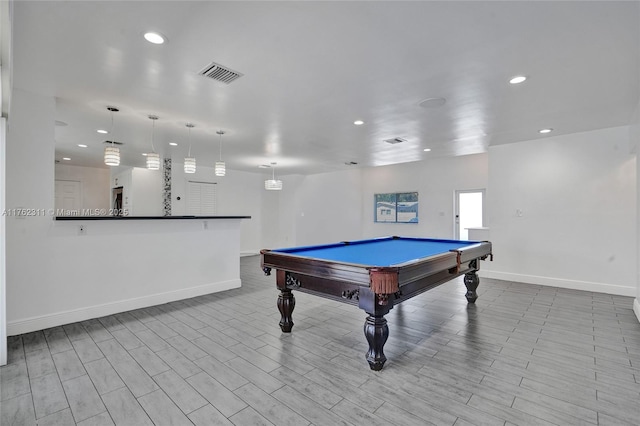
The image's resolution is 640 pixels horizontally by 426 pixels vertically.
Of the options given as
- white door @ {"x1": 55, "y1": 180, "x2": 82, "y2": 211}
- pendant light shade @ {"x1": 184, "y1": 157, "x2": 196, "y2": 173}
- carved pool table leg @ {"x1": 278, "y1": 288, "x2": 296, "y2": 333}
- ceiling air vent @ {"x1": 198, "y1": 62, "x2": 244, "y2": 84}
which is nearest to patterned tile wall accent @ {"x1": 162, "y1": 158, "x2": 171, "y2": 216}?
white door @ {"x1": 55, "y1": 180, "x2": 82, "y2": 211}

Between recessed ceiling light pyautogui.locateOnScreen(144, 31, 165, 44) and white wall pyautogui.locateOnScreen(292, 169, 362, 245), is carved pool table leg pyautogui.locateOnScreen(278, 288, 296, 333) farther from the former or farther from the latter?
white wall pyautogui.locateOnScreen(292, 169, 362, 245)

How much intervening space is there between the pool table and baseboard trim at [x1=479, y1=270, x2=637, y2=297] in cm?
235

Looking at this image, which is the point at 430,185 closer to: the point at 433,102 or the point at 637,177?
the point at 637,177

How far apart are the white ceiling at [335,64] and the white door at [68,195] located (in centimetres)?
434

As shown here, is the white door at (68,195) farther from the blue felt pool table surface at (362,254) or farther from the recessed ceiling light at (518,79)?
the recessed ceiling light at (518,79)

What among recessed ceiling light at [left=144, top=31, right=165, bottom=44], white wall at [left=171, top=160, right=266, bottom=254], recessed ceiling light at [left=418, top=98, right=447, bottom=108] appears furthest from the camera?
white wall at [left=171, top=160, right=266, bottom=254]

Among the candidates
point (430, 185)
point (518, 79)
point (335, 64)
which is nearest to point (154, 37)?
point (335, 64)

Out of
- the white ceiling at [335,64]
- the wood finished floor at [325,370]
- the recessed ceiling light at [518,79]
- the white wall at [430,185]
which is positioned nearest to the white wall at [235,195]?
the white ceiling at [335,64]

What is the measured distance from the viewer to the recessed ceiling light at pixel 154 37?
2059mm

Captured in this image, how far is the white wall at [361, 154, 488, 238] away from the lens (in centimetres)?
720

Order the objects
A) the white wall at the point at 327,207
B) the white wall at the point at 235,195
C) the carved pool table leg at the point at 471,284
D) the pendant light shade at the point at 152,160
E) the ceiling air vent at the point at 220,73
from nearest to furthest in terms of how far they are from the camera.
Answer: the ceiling air vent at the point at 220,73, the carved pool table leg at the point at 471,284, the pendant light shade at the point at 152,160, the white wall at the point at 235,195, the white wall at the point at 327,207

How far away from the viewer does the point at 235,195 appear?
333 inches

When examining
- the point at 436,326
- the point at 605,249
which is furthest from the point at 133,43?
the point at 605,249

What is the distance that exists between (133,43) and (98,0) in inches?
17.5
